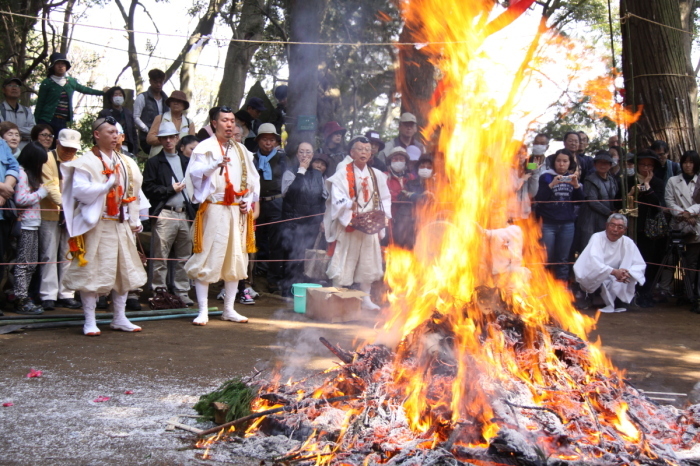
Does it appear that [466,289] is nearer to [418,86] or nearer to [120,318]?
[120,318]

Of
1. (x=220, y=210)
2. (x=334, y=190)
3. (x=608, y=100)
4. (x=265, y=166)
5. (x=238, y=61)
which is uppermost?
(x=238, y=61)

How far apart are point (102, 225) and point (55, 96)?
12.9 feet

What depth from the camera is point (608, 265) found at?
30.6 feet

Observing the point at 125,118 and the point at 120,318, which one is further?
the point at 125,118

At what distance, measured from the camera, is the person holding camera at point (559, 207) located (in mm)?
9867

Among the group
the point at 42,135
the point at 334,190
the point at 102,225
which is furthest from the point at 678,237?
the point at 42,135

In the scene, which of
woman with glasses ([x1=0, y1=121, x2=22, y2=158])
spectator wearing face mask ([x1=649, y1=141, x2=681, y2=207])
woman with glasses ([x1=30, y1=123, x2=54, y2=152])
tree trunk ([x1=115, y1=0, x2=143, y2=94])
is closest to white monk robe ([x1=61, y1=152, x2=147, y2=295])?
woman with glasses ([x1=30, y1=123, x2=54, y2=152])

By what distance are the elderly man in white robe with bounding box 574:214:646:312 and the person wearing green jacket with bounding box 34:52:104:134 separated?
25.9ft

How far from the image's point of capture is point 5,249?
7.85 metres

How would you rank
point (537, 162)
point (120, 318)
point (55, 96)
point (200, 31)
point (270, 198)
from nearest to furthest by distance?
point (120, 318)
point (55, 96)
point (270, 198)
point (537, 162)
point (200, 31)

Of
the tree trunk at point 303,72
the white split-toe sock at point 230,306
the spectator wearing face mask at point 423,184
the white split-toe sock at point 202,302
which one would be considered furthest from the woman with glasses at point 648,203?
the white split-toe sock at point 202,302

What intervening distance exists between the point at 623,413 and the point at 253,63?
18.8 metres

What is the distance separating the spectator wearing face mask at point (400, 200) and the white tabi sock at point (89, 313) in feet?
14.8

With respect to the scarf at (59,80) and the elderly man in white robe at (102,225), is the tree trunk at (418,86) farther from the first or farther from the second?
the elderly man in white robe at (102,225)
